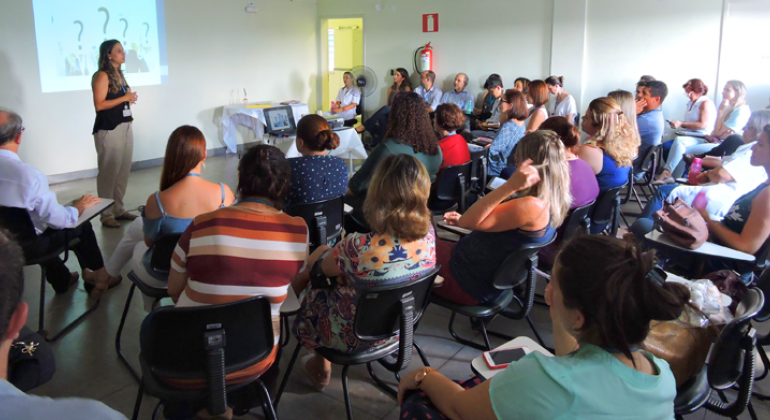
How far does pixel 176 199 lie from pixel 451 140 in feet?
7.44

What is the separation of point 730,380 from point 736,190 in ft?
7.22

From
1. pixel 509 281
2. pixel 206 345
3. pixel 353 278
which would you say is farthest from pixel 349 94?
pixel 206 345

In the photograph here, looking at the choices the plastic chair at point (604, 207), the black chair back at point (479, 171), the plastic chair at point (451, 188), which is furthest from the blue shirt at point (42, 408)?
the black chair back at point (479, 171)

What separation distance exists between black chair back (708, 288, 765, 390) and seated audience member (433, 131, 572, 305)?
0.82 metres

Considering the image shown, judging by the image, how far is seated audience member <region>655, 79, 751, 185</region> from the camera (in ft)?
19.2

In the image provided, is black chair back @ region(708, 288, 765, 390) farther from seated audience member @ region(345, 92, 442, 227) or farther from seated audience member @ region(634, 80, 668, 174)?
seated audience member @ region(634, 80, 668, 174)

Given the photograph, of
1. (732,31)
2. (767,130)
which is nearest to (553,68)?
(732,31)

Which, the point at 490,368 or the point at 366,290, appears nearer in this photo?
the point at 490,368

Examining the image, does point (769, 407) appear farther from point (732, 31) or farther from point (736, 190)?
point (732, 31)

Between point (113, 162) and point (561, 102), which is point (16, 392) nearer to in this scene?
point (113, 162)

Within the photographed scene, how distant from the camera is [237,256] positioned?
181 cm

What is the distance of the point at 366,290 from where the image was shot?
183 centimetres

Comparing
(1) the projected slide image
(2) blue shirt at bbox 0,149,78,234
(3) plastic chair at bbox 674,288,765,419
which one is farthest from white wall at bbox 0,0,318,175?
(3) plastic chair at bbox 674,288,765,419

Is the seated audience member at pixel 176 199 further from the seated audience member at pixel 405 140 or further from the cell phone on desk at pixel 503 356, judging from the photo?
the cell phone on desk at pixel 503 356
